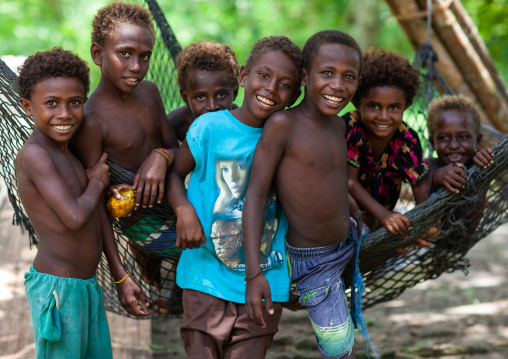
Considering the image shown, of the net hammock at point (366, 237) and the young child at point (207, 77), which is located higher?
the young child at point (207, 77)

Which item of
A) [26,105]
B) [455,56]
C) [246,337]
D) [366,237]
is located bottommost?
[246,337]

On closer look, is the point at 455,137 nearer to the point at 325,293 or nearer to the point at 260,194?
the point at 325,293

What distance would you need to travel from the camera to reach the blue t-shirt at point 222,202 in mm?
1968

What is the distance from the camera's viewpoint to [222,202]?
1.98 meters

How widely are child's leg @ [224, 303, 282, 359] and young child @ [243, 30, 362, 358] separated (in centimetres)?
6

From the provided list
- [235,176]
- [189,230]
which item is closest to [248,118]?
[235,176]

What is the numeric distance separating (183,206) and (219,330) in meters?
0.41

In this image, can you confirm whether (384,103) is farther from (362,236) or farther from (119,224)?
(119,224)

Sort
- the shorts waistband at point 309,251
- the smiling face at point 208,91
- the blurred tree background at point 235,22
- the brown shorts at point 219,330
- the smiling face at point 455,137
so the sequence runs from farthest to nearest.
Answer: the blurred tree background at point 235,22
the smiling face at point 455,137
the smiling face at point 208,91
the shorts waistband at point 309,251
the brown shorts at point 219,330

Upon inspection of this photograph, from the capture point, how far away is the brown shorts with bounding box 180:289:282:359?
1936 mm

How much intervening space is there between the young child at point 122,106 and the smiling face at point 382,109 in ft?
2.64

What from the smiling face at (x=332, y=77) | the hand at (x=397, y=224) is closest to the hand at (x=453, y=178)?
the hand at (x=397, y=224)

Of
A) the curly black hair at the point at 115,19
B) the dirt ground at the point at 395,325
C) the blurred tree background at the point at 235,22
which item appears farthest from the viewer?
the blurred tree background at the point at 235,22

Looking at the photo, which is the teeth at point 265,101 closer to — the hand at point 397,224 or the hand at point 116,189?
the hand at point 116,189
